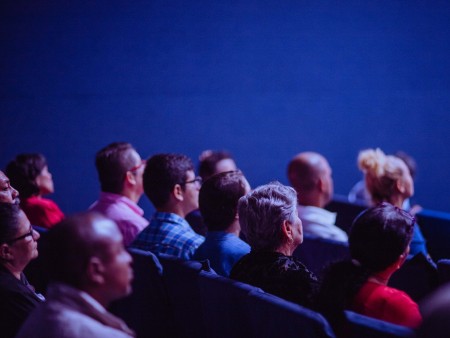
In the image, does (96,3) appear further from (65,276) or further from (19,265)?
(65,276)

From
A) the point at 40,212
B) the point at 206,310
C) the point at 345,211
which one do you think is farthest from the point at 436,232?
the point at 40,212

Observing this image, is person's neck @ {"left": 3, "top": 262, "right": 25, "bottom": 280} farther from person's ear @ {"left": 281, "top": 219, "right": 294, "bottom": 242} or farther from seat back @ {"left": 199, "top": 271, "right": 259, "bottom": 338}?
person's ear @ {"left": 281, "top": 219, "right": 294, "bottom": 242}

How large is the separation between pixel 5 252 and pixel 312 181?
2.37 meters

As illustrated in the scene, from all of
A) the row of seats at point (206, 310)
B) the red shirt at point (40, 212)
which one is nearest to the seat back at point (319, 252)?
the row of seats at point (206, 310)

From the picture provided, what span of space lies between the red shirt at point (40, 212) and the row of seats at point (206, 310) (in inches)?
51.1

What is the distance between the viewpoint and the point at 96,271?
1868 mm

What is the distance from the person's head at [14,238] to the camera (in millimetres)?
2621

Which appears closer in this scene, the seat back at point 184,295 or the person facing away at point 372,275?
the person facing away at point 372,275

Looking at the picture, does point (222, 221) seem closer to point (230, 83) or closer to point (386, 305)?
point (386, 305)

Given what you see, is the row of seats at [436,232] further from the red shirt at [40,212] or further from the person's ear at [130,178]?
the red shirt at [40,212]

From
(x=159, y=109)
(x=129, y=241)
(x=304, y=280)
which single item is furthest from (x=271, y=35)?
(x=304, y=280)

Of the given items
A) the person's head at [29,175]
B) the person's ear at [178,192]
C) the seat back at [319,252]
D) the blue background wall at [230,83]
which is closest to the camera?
the seat back at [319,252]

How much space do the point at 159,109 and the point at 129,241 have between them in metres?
3.19

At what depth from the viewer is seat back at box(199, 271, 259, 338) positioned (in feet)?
8.20
